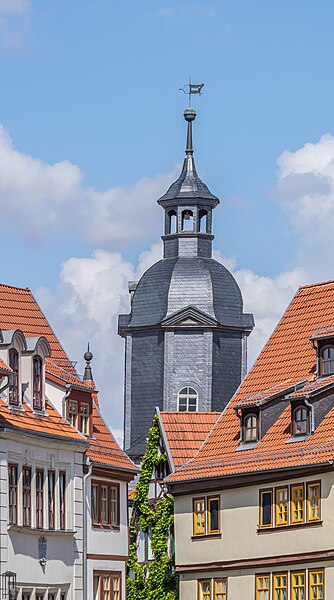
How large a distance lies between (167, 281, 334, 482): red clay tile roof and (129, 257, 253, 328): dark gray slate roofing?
123ft

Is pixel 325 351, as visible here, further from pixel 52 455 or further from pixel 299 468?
pixel 52 455

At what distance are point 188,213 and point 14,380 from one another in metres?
49.6

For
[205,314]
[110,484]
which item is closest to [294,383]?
[110,484]

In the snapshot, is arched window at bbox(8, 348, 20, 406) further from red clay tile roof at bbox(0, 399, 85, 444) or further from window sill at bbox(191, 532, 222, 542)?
window sill at bbox(191, 532, 222, 542)

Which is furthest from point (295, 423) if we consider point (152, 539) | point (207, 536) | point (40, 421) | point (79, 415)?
point (152, 539)

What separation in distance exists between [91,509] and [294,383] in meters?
7.06

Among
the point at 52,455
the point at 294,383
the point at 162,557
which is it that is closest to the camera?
the point at 52,455

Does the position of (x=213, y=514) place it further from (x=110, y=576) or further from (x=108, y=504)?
(x=110, y=576)

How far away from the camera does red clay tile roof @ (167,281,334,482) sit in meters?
62.0

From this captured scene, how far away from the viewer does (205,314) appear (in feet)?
351

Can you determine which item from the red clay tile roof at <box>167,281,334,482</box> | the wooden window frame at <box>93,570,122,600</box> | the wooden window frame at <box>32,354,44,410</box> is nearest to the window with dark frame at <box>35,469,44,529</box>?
the wooden window frame at <box>32,354,44,410</box>

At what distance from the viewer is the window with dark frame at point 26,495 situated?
190ft

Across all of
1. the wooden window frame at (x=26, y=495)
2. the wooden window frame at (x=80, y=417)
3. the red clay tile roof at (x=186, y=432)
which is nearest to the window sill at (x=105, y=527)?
the wooden window frame at (x=80, y=417)

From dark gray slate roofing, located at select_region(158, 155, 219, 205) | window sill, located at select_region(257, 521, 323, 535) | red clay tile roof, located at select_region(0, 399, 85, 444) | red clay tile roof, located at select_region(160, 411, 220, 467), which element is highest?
dark gray slate roofing, located at select_region(158, 155, 219, 205)
